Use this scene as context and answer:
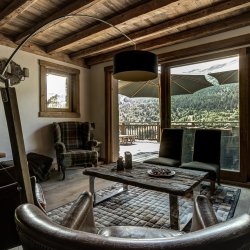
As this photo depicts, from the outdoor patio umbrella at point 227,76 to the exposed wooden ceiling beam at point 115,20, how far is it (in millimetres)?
1744

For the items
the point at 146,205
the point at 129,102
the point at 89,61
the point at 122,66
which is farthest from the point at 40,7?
the point at 129,102

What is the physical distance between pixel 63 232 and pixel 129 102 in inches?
416

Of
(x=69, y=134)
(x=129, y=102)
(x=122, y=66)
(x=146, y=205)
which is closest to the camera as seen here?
(x=122, y=66)

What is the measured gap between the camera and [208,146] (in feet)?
10.7

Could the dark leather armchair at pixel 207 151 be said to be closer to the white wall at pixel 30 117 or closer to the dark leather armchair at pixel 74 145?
the dark leather armchair at pixel 74 145

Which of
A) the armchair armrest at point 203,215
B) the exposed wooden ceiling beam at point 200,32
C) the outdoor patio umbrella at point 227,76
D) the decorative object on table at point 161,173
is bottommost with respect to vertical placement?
the decorative object on table at point 161,173

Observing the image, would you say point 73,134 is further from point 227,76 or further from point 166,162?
point 227,76

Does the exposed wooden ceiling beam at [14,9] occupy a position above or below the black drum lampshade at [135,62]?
above

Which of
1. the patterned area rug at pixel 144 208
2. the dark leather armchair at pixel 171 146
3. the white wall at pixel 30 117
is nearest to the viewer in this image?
the patterned area rug at pixel 144 208

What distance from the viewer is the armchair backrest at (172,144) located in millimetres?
3561

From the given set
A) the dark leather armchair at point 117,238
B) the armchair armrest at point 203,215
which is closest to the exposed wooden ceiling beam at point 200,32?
the armchair armrest at point 203,215

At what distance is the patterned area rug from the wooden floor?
0.10 metres

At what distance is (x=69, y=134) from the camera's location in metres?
4.64

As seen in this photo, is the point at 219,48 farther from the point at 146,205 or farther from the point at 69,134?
the point at 69,134
